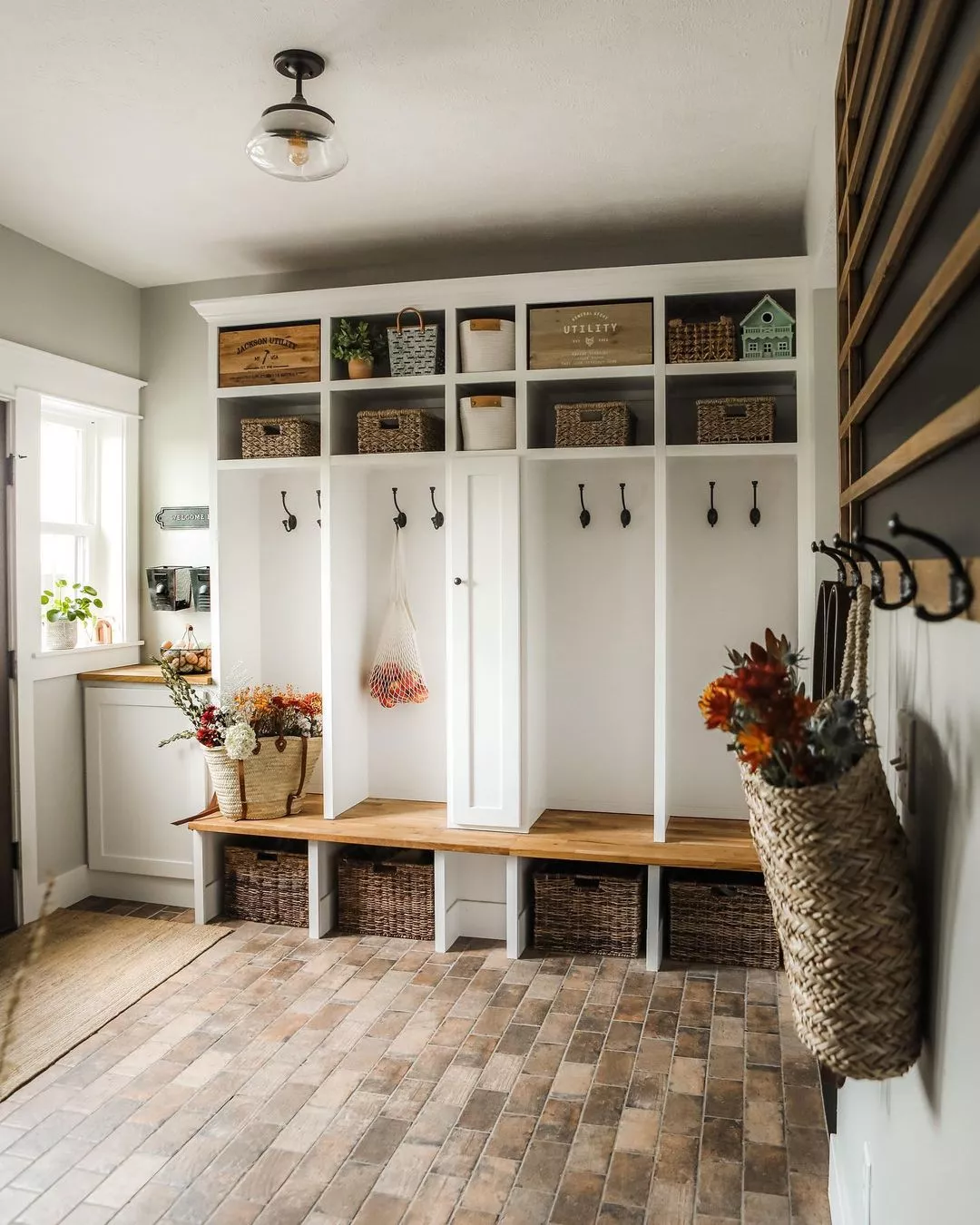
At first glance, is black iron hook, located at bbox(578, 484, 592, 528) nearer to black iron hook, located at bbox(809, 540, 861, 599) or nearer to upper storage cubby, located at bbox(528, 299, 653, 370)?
upper storage cubby, located at bbox(528, 299, 653, 370)

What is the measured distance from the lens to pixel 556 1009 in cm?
322

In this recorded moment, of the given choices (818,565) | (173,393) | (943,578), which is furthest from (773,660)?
(173,393)

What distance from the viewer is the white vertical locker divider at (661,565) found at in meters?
3.56

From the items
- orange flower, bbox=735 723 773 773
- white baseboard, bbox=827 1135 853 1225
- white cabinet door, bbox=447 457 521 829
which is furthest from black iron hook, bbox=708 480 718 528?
orange flower, bbox=735 723 773 773

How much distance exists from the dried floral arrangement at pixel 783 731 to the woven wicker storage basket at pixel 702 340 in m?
2.55

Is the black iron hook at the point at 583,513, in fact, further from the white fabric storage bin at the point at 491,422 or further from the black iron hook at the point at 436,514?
the black iron hook at the point at 436,514

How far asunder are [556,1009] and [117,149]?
316 cm

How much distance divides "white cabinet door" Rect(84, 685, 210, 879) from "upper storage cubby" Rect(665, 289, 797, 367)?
8.37ft

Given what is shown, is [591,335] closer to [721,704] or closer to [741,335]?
[741,335]

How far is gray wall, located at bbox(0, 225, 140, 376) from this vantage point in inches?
152

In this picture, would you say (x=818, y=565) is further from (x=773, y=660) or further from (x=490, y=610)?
(x=773, y=660)

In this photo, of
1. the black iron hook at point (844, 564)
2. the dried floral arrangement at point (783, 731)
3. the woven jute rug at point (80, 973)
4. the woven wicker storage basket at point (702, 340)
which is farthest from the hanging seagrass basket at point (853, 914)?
the woven wicker storage basket at point (702, 340)

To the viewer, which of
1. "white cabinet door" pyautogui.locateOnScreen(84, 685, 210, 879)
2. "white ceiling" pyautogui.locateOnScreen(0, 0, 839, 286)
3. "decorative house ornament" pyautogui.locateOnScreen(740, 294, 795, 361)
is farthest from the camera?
"white cabinet door" pyautogui.locateOnScreen(84, 685, 210, 879)

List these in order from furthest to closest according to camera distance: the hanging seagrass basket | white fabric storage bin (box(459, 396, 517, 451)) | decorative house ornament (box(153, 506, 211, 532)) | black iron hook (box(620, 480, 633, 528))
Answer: decorative house ornament (box(153, 506, 211, 532)) → black iron hook (box(620, 480, 633, 528)) → white fabric storage bin (box(459, 396, 517, 451)) → the hanging seagrass basket
